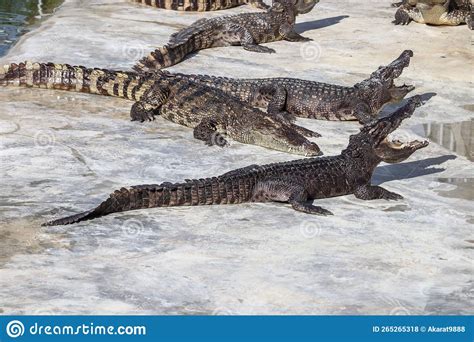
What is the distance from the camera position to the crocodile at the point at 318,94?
10.6 m

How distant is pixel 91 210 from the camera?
7305 mm

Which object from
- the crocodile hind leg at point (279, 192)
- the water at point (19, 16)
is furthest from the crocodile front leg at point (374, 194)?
the water at point (19, 16)

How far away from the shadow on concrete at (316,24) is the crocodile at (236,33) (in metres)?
0.27

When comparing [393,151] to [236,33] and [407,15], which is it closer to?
[236,33]

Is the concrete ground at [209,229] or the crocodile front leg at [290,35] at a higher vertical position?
the crocodile front leg at [290,35]

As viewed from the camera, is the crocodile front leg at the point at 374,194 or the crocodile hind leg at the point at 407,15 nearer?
the crocodile front leg at the point at 374,194

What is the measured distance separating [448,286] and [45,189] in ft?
10.2

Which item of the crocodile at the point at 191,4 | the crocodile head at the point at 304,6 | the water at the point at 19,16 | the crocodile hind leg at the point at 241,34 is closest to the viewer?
the crocodile hind leg at the point at 241,34

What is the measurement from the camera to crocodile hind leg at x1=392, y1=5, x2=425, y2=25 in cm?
1488

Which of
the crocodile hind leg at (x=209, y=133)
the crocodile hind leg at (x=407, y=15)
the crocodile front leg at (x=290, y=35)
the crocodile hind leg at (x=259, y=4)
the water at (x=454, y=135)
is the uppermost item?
the crocodile hind leg at (x=407, y=15)

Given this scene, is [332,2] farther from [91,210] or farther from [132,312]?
[132,312]

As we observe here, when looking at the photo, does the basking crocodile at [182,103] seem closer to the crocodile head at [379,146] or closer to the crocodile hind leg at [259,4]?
the crocodile head at [379,146]

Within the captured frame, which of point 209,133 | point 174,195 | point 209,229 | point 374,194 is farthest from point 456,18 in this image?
point 209,229
